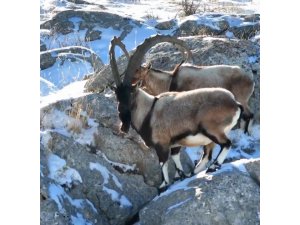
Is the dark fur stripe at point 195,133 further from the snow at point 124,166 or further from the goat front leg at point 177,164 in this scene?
the snow at point 124,166

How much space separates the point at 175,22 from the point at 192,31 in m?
0.44

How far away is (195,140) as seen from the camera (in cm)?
709

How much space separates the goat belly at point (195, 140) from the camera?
704 centimetres

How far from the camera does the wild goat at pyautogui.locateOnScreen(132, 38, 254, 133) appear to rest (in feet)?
29.7

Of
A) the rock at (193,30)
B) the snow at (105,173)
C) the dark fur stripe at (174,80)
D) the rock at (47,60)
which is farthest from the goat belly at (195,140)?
the rock at (193,30)

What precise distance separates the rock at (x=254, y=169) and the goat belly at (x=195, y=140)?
515 millimetres

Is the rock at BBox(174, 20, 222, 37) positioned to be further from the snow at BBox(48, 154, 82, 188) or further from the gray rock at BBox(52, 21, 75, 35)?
the snow at BBox(48, 154, 82, 188)

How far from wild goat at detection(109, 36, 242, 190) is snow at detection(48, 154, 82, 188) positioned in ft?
2.92

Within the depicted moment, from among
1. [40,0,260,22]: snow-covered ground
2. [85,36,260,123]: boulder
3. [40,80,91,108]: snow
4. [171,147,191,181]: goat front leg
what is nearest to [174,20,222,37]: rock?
[40,0,260,22]: snow-covered ground

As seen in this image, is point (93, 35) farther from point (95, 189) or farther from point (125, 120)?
point (95, 189)

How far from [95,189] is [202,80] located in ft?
8.91
